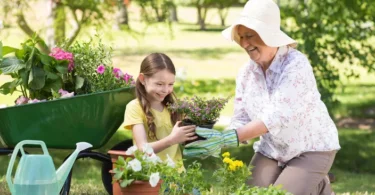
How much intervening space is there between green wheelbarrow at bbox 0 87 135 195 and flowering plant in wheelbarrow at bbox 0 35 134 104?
0.31ft

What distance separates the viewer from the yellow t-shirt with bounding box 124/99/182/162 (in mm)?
4121

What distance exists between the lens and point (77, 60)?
4410 millimetres

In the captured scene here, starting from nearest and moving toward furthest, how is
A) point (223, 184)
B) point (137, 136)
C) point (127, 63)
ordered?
1. point (223, 184)
2. point (137, 136)
3. point (127, 63)

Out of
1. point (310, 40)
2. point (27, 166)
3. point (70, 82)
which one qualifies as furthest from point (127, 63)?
point (27, 166)

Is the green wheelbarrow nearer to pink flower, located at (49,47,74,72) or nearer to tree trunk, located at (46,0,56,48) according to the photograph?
pink flower, located at (49,47,74,72)

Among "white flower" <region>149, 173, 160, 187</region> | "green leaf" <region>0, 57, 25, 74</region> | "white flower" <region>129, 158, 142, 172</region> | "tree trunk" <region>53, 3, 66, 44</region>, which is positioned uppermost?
"green leaf" <region>0, 57, 25, 74</region>

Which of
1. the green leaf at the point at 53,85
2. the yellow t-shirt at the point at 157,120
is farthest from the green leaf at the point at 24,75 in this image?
the yellow t-shirt at the point at 157,120

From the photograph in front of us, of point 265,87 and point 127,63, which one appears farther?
point 127,63

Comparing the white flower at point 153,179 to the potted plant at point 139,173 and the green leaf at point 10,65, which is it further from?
the green leaf at point 10,65

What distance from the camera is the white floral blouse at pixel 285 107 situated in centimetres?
395

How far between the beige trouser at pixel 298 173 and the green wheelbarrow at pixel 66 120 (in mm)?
851

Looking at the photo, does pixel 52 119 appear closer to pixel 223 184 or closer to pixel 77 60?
pixel 77 60

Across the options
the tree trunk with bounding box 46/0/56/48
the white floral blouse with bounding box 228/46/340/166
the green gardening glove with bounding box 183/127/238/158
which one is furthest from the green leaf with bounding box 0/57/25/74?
the tree trunk with bounding box 46/0/56/48

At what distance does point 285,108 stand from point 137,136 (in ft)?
2.54
